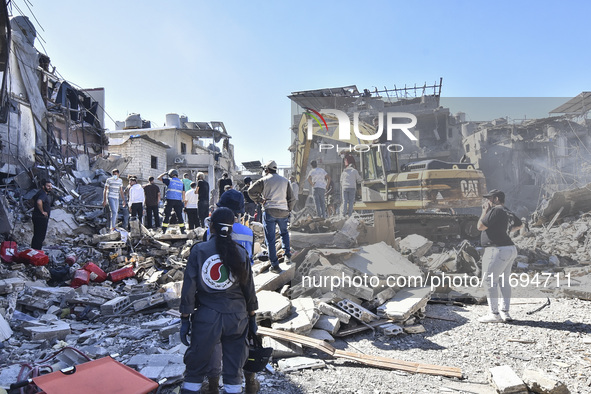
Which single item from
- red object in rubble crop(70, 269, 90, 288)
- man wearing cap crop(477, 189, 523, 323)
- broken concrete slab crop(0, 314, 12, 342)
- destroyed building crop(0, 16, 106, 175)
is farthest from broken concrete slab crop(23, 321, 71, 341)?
destroyed building crop(0, 16, 106, 175)

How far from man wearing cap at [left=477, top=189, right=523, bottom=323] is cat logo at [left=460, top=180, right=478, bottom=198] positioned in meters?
0.60

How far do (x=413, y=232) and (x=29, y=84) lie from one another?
49.8 feet

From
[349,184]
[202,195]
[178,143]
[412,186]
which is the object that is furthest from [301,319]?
[178,143]

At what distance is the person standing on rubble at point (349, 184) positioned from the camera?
6383 mm

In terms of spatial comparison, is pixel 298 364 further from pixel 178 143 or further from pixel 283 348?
pixel 178 143

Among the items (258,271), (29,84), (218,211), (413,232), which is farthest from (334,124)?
(29,84)

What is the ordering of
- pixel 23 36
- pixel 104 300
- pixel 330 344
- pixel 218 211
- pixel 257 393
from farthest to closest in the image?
pixel 23 36, pixel 104 300, pixel 330 344, pixel 257 393, pixel 218 211

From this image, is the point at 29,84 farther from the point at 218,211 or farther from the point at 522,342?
the point at 522,342

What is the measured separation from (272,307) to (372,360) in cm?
140

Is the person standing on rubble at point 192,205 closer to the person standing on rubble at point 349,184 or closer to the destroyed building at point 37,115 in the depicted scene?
the person standing on rubble at point 349,184

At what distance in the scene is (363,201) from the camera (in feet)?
21.1

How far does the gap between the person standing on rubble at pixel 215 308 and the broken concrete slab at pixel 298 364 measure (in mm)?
1034

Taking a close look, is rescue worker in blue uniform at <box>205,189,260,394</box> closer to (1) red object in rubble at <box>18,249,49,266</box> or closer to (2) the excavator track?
(2) the excavator track

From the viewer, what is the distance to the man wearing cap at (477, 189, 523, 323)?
4.91 metres
